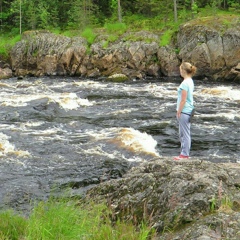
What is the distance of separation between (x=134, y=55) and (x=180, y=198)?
27.6m

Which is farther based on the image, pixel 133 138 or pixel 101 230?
pixel 133 138

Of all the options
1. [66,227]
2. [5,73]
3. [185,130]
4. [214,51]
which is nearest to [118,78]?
[214,51]

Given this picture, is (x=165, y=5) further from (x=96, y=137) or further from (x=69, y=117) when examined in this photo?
(x=96, y=137)

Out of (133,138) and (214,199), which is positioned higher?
(214,199)

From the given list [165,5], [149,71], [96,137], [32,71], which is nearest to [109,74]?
[149,71]

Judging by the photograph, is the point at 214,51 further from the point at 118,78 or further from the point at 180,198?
the point at 180,198

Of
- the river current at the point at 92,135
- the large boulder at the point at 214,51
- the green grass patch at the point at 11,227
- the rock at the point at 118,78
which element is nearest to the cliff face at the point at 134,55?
the large boulder at the point at 214,51

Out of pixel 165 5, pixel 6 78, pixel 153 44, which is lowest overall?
pixel 6 78

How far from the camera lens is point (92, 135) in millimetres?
13398

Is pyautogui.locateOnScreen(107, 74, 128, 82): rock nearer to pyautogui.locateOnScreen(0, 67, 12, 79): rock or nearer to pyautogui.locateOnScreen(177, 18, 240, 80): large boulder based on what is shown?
pyautogui.locateOnScreen(177, 18, 240, 80): large boulder

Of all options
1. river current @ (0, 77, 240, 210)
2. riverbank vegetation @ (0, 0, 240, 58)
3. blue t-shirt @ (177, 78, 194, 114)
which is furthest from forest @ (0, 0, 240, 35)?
blue t-shirt @ (177, 78, 194, 114)

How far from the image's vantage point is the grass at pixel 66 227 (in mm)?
4191

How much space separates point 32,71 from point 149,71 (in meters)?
11.7

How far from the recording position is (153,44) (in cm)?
3269
